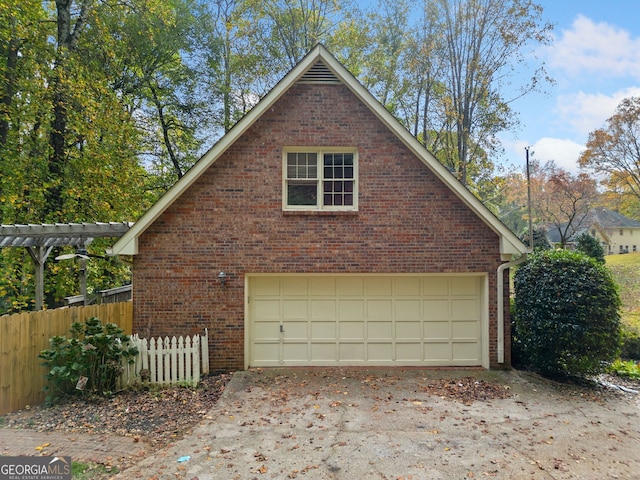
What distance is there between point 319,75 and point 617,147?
87.5 feet

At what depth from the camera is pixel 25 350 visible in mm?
6691

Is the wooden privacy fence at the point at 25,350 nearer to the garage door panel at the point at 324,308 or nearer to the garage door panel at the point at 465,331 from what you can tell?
the garage door panel at the point at 324,308

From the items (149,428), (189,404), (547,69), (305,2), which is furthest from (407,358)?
(305,2)

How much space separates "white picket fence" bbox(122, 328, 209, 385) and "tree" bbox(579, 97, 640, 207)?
29.1 m

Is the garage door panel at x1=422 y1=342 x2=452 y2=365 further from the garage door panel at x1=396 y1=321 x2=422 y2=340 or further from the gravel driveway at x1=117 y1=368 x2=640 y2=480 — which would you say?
the gravel driveway at x1=117 y1=368 x2=640 y2=480

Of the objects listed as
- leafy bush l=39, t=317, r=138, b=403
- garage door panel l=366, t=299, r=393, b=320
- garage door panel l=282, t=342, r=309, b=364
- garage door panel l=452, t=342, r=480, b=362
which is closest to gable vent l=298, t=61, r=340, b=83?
garage door panel l=366, t=299, r=393, b=320

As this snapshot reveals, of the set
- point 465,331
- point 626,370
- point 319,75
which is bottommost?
point 626,370

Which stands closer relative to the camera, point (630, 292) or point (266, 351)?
point (266, 351)

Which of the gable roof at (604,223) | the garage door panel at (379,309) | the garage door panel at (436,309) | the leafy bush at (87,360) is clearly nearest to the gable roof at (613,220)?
the gable roof at (604,223)

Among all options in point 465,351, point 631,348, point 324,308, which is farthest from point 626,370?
point 324,308

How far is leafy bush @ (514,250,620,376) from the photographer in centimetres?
738

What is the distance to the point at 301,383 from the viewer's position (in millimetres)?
7516

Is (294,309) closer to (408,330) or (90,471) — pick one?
(408,330)

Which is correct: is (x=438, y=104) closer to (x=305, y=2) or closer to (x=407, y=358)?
(x=305, y=2)
